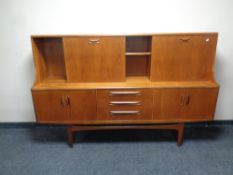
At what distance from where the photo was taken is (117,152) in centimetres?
227

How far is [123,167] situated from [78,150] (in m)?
0.58

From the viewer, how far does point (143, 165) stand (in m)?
2.07

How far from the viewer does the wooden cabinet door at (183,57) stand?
2031 millimetres

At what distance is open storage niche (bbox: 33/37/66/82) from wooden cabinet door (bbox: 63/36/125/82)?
0.27 m

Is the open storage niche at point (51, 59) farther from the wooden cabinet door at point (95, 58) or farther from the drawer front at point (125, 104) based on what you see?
the drawer front at point (125, 104)

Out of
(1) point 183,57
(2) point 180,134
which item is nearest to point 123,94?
(1) point 183,57

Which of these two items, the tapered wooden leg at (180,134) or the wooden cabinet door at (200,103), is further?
the tapered wooden leg at (180,134)

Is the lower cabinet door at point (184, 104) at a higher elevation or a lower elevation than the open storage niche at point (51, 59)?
lower

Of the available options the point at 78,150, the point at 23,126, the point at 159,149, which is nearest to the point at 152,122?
the point at 159,149

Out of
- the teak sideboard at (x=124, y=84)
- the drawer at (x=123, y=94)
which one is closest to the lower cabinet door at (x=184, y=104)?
the teak sideboard at (x=124, y=84)

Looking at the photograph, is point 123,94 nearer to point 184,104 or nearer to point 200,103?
point 184,104

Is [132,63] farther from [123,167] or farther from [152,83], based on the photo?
[123,167]

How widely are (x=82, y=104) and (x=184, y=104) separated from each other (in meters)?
1.08

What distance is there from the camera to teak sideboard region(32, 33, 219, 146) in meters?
2.04
